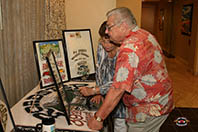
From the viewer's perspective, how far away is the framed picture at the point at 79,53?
253cm

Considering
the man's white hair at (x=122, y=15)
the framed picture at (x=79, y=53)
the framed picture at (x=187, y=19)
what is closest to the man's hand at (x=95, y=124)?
the man's white hair at (x=122, y=15)

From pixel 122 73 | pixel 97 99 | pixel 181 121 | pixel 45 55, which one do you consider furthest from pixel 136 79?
pixel 181 121

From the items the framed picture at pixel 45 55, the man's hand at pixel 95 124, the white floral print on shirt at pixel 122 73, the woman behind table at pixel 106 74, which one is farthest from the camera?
the framed picture at pixel 45 55

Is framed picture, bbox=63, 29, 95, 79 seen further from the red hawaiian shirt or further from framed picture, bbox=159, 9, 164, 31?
framed picture, bbox=159, 9, 164, 31

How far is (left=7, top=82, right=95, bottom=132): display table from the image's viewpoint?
4.80 ft

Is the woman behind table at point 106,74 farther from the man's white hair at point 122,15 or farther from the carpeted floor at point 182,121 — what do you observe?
the carpeted floor at point 182,121

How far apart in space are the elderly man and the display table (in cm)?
15

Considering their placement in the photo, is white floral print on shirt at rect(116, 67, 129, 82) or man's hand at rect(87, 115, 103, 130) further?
man's hand at rect(87, 115, 103, 130)

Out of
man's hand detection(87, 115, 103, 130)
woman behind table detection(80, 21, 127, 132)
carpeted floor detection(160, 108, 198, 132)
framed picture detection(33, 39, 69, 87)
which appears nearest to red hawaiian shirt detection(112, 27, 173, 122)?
man's hand detection(87, 115, 103, 130)

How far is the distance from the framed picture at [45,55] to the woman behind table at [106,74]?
0.41 metres

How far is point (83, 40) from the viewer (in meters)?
2.70

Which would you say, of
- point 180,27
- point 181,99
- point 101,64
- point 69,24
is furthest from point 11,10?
point 180,27

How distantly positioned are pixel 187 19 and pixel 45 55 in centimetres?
676

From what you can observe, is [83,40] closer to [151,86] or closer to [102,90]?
[102,90]
